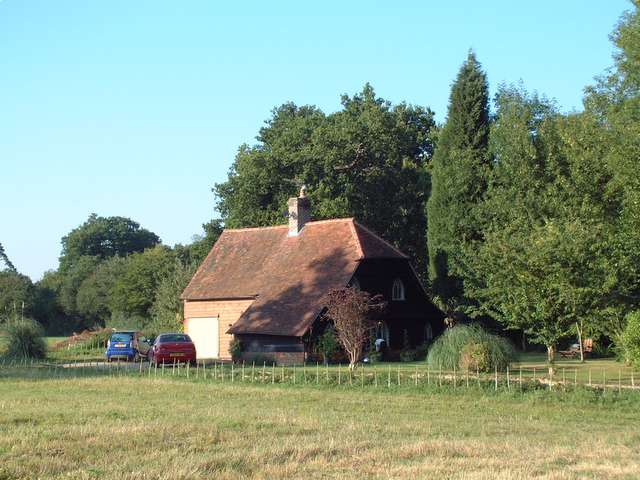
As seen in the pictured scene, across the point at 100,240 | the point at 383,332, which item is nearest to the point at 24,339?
the point at 383,332

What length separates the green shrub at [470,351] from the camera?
91.4 feet

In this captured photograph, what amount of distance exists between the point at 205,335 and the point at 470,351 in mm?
20758

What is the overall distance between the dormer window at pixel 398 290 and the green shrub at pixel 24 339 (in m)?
17.3

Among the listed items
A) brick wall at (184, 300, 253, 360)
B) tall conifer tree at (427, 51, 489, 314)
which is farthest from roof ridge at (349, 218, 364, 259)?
brick wall at (184, 300, 253, 360)

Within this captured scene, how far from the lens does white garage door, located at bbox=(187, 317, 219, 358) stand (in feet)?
147

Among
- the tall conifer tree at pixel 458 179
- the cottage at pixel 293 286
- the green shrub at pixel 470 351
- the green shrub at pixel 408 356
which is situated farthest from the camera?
the tall conifer tree at pixel 458 179

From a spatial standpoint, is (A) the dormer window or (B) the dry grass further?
(A) the dormer window

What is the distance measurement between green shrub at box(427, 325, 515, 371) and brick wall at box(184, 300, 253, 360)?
1549 cm

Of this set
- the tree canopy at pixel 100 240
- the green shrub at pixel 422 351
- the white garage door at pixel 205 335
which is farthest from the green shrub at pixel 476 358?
the tree canopy at pixel 100 240

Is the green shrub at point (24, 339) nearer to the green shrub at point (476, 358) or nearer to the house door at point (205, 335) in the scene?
the house door at point (205, 335)

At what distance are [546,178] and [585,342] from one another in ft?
29.3

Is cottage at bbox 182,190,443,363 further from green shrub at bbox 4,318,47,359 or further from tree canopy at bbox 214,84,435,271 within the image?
green shrub at bbox 4,318,47,359

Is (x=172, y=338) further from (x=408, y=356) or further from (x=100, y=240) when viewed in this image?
(x=100, y=240)

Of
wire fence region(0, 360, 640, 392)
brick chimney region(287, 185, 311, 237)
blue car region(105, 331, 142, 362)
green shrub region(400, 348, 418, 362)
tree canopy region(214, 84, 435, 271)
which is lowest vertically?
wire fence region(0, 360, 640, 392)
